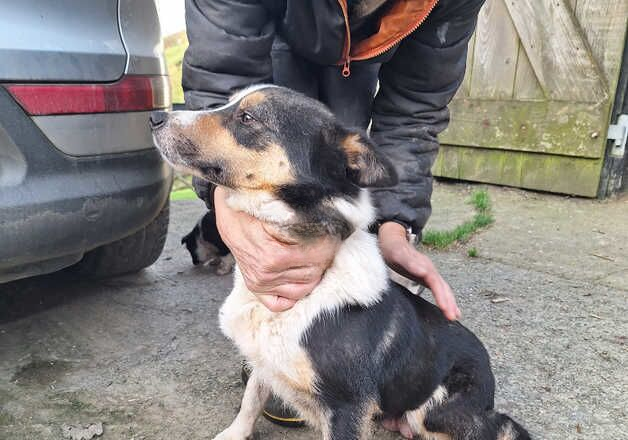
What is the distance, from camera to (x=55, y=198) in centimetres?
197

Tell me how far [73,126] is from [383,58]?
1.35 m

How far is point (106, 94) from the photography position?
2092 mm

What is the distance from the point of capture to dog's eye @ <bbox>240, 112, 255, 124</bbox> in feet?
6.02

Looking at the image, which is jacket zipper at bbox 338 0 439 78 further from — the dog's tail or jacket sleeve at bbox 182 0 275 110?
the dog's tail

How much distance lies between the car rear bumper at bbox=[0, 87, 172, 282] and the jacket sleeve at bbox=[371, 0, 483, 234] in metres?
1.11

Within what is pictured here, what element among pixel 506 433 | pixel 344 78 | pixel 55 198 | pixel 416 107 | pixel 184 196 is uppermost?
pixel 344 78

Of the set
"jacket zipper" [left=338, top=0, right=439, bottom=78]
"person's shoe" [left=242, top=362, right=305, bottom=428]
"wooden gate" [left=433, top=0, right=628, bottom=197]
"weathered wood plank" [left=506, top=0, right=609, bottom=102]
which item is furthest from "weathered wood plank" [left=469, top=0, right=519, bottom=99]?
"person's shoe" [left=242, top=362, right=305, bottom=428]

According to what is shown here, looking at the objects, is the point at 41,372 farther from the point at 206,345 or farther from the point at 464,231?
the point at 464,231

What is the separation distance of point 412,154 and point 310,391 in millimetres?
1321

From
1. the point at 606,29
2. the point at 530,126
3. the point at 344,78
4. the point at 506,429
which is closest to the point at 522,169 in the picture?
the point at 530,126

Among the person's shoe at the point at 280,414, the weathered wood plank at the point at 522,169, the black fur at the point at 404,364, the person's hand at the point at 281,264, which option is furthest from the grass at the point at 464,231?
the person's hand at the point at 281,264

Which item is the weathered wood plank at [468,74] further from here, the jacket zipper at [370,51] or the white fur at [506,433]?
the white fur at [506,433]

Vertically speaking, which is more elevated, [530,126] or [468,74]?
[468,74]

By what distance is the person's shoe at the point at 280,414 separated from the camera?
80.2 inches
